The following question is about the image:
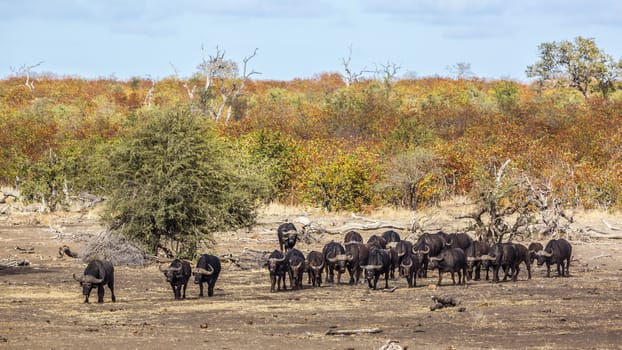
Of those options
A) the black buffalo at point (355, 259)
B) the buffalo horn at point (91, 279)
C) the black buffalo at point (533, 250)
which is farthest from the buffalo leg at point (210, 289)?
the black buffalo at point (533, 250)

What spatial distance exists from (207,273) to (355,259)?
454cm

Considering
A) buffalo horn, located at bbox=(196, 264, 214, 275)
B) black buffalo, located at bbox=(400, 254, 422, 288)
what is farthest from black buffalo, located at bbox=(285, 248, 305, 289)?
black buffalo, located at bbox=(400, 254, 422, 288)

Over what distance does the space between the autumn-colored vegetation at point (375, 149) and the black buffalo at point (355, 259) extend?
28.7 feet

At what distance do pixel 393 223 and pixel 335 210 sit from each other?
6.40m

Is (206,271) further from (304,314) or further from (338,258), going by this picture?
(338,258)

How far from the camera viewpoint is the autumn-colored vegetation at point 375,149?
41.2m

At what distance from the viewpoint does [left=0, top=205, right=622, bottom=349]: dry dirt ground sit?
50.0ft

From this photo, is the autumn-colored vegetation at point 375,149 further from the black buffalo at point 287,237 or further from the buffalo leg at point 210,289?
the buffalo leg at point 210,289

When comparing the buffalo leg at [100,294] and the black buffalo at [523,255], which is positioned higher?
the black buffalo at [523,255]

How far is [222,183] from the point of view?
29.4 metres

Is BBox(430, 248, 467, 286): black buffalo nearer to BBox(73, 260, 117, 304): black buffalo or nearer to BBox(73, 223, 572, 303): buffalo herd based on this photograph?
BBox(73, 223, 572, 303): buffalo herd

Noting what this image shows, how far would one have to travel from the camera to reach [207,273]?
21.5 meters

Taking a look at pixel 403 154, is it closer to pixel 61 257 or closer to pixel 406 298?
pixel 61 257

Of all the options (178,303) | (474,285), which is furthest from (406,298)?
(178,303)
